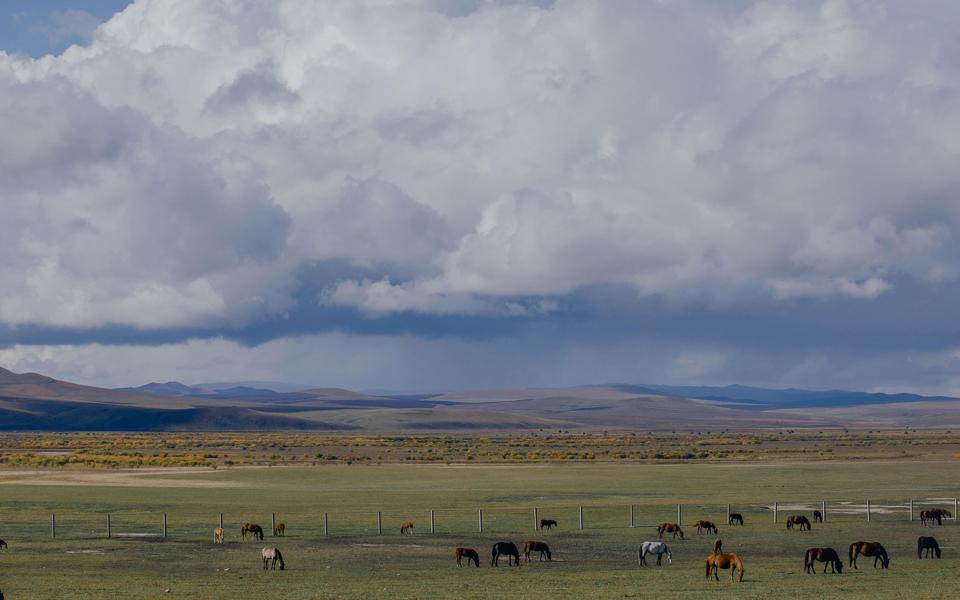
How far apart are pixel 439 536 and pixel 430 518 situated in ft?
25.8

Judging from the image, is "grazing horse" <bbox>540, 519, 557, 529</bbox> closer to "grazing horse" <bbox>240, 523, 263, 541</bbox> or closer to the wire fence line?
the wire fence line

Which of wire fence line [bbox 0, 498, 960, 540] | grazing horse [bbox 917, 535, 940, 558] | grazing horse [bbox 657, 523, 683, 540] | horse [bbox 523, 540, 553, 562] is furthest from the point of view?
wire fence line [bbox 0, 498, 960, 540]

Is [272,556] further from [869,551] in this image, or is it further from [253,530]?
[869,551]

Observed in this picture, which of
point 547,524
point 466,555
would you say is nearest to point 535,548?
point 466,555

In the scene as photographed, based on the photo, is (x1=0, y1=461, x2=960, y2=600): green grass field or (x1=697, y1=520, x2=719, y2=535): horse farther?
(x1=697, y1=520, x2=719, y2=535): horse

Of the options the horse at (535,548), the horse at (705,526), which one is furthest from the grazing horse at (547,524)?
the horse at (535,548)

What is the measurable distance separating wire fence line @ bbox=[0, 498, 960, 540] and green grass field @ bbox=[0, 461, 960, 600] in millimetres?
144

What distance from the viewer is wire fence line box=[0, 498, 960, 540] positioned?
4850 cm

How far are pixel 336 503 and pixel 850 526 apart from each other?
28.5 m

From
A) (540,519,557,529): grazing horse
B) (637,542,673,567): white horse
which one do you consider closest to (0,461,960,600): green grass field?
(540,519,557,529): grazing horse

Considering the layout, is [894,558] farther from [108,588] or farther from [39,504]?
[39,504]

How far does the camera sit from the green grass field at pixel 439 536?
3119cm

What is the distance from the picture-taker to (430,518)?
54.1 meters

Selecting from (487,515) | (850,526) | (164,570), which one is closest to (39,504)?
(487,515)
